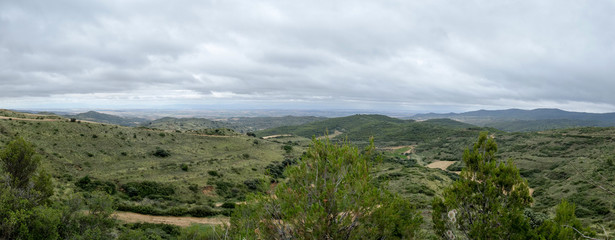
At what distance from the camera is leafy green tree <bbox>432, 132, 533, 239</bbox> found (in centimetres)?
835

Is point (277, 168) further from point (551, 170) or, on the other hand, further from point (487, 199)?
point (551, 170)

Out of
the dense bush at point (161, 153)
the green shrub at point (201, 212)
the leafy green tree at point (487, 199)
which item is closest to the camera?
the leafy green tree at point (487, 199)

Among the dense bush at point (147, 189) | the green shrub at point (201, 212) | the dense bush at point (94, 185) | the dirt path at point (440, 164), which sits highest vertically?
the dense bush at point (94, 185)

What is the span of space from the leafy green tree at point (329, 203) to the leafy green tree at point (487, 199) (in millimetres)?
1945

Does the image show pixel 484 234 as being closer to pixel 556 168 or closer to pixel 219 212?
pixel 219 212

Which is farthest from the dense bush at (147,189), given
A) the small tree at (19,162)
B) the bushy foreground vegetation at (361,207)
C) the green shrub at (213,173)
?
the bushy foreground vegetation at (361,207)

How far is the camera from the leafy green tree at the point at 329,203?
701 cm

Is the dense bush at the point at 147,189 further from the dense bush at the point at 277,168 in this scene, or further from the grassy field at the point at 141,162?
the dense bush at the point at 277,168

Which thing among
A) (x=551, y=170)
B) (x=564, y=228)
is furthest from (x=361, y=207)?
(x=551, y=170)

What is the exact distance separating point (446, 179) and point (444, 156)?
34.7 meters

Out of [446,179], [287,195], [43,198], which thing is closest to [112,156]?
[43,198]

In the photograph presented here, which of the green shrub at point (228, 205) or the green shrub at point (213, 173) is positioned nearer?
the green shrub at point (228, 205)

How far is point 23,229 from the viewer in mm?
10562

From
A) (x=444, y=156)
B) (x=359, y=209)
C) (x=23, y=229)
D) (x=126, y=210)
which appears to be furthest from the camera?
(x=444, y=156)
